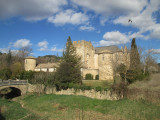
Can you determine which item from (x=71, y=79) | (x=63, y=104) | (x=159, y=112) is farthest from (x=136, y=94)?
(x=71, y=79)

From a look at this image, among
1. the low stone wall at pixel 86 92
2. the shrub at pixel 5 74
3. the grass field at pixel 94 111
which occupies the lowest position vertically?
the grass field at pixel 94 111

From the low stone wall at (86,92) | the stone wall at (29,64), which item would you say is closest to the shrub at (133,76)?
the low stone wall at (86,92)

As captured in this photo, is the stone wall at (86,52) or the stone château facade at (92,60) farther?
the stone wall at (86,52)

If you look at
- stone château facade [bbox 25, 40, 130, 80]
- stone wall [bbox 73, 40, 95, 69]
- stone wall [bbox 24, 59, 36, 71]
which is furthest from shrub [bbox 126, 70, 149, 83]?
stone wall [bbox 24, 59, 36, 71]

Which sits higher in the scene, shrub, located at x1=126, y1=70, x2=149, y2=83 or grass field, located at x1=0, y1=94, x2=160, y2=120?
shrub, located at x1=126, y1=70, x2=149, y2=83

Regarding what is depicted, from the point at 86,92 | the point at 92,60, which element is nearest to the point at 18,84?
the point at 86,92

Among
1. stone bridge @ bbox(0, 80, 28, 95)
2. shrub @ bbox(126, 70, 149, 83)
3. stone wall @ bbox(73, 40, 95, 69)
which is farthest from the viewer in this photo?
stone wall @ bbox(73, 40, 95, 69)

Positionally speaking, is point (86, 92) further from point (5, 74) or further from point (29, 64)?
point (29, 64)

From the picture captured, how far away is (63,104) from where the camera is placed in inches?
551

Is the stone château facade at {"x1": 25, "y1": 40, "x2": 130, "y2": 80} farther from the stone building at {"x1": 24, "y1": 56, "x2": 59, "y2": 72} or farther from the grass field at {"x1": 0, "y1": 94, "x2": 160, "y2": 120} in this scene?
the grass field at {"x1": 0, "y1": 94, "x2": 160, "y2": 120}

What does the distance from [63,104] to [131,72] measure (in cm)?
1164

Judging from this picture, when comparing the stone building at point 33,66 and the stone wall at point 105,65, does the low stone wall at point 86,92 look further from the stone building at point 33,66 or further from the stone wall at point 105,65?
the stone building at point 33,66

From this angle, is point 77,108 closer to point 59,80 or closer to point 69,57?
point 59,80

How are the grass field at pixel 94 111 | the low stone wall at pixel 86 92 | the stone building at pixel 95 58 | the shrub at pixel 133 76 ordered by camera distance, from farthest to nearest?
the stone building at pixel 95 58
the shrub at pixel 133 76
the low stone wall at pixel 86 92
the grass field at pixel 94 111
